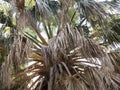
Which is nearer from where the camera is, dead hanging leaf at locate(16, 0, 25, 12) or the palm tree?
the palm tree

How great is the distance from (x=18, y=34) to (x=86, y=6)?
1.18 m

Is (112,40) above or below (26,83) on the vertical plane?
above

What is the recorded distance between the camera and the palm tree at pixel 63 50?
374 centimetres

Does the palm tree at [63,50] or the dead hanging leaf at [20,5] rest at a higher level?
the dead hanging leaf at [20,5]

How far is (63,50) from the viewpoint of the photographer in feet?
12.8

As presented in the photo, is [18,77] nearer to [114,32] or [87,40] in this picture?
[87,40]

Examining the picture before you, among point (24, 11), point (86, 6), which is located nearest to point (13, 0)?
point (24, 11)

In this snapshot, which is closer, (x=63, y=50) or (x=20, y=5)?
(x=63, y=50)

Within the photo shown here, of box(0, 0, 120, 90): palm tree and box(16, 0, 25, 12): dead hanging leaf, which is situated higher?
box(16, 0, 25, 12): dead hanging leaf

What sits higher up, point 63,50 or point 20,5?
point 20,5

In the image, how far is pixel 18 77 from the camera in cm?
457

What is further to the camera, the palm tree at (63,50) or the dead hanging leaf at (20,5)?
the dead hanging leaf at (20,5)

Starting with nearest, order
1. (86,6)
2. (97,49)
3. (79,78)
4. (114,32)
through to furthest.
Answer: (97,49)
(79,78)
(86,6)
(114,32)

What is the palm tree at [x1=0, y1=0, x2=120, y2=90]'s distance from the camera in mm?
3742
